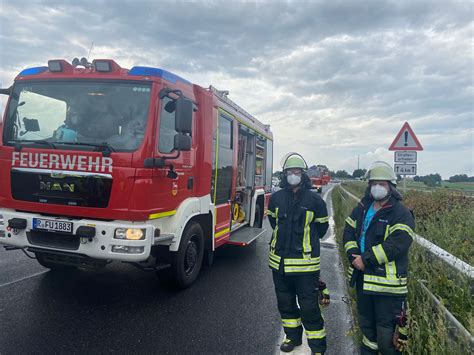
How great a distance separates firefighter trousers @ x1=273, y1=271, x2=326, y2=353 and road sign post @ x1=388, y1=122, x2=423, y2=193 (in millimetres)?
6230

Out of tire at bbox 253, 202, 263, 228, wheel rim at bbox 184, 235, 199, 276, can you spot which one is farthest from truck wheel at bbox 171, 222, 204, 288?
tire at bbox 253, 202, 263, 228

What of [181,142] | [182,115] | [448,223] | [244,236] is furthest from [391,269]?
[244,236]

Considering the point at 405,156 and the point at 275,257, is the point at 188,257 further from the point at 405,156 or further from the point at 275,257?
the point at 405,156

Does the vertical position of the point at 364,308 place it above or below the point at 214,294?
above

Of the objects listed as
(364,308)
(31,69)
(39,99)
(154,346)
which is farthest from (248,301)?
(31,69)

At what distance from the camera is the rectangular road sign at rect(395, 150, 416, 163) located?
8569 millimetres

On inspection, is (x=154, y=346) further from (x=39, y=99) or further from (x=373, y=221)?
(x=39, y=99)

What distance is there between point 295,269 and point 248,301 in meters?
1.65

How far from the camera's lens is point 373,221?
293 centimetres

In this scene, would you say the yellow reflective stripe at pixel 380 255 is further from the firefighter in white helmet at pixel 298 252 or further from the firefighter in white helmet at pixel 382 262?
the firefighter in white helmet at pixel 298 252

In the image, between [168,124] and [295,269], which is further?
[168,124]

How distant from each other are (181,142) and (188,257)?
1713 mm

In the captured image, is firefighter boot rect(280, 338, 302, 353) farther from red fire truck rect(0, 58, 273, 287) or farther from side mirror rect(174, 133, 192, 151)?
side mirror rect(174, 133, 192, 151)

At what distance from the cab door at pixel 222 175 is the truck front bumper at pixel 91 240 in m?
1.94
